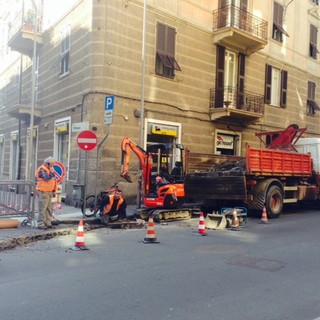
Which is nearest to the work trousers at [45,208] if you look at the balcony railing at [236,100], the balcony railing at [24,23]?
the balcony railing at [236,100]

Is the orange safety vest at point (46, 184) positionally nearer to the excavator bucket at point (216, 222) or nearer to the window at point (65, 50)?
the excavator bucket at point (216, 222)

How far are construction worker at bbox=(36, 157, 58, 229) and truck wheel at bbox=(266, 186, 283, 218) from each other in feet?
22.1

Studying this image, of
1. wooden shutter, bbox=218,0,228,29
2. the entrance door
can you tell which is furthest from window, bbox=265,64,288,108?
wooden shutter, bbox=218,0,228,29

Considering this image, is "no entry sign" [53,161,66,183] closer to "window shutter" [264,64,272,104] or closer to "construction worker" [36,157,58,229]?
"construction worker" [36,157,58,229]

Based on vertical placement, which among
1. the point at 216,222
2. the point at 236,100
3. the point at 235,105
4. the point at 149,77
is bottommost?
the point at 216,222

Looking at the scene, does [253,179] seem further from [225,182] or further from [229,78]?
[229,78]

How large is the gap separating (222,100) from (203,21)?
366 cm

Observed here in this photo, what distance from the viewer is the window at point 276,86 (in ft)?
74.8

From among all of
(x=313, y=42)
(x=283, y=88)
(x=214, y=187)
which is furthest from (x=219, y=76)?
(x=313, y=42)

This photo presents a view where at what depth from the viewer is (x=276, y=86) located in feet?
77.6

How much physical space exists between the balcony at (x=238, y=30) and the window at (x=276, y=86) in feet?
7.34

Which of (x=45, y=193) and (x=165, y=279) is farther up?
(x=45, y=193)

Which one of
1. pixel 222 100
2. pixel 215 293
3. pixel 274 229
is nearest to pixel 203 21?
pixel 222 100

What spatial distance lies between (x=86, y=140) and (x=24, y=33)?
10.6 m
